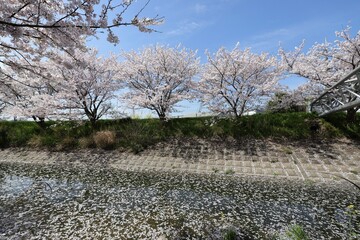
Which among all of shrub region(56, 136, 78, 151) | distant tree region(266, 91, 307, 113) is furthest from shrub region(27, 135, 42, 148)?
distant tree region(266, 91, 307, 113)

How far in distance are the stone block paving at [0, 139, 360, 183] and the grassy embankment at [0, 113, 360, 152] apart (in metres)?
0.71

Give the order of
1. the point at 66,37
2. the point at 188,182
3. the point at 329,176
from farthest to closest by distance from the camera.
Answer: the point at 329,176 → the point at 188,182 → the point at 66,37

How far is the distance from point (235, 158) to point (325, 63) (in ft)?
28.9

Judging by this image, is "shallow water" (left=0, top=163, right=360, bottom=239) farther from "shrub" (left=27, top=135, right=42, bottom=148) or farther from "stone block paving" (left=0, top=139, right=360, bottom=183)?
"shrub" (left=27, top=135, right=42, bottom=148)

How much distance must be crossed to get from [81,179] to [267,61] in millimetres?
12978

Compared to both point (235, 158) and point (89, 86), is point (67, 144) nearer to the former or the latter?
point (89, 86)

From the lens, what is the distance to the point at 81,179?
1013 cm

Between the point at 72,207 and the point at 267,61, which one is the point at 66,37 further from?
the point at 267,61

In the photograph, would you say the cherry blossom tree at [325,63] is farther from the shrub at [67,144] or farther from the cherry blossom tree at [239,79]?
the shrub at [67,144]

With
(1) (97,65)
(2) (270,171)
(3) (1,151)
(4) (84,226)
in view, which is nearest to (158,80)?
(1) (97,65)

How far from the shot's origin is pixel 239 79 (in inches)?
644

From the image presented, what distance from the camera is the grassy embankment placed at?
1474 centimetres

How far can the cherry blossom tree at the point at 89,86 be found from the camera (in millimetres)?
16672

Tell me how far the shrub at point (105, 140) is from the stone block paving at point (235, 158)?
59cm
